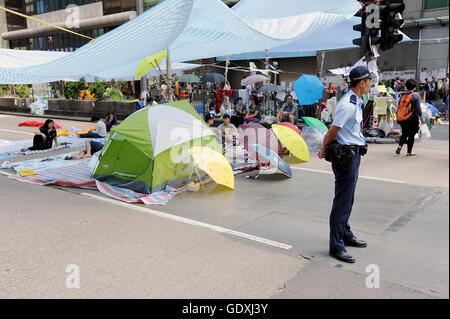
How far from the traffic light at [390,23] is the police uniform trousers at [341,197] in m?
6.12

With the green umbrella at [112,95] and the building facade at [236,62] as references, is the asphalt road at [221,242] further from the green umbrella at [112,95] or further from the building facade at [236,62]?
the green umbrella at [112,95]

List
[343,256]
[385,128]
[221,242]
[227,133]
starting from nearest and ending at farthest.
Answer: [343,256], [221,242], [227,133], [385,128]

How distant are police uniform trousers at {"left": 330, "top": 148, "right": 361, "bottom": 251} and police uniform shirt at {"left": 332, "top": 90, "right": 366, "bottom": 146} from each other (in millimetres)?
160

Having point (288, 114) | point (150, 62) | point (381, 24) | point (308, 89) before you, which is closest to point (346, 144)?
point (381, 24)

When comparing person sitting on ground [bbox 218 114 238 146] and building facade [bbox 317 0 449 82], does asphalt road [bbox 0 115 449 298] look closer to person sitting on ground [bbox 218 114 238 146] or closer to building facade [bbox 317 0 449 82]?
person sitting on ground [bbox 218 114 238 146]

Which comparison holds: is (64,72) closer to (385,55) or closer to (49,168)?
(49,168)

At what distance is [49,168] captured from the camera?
→ 8992mm

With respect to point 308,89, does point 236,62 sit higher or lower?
higher

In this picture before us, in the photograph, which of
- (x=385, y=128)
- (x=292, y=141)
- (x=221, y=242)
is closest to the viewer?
(x=221, y=242)

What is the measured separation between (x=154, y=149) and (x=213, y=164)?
3.58 feet

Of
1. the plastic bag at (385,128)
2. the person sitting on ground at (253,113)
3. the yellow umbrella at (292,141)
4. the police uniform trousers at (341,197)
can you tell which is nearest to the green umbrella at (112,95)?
the person sitting on ground at (253,113)

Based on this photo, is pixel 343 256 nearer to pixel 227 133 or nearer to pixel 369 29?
pixel 227 133

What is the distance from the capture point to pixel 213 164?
659 centimetres

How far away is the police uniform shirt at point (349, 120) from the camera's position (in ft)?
12.3
